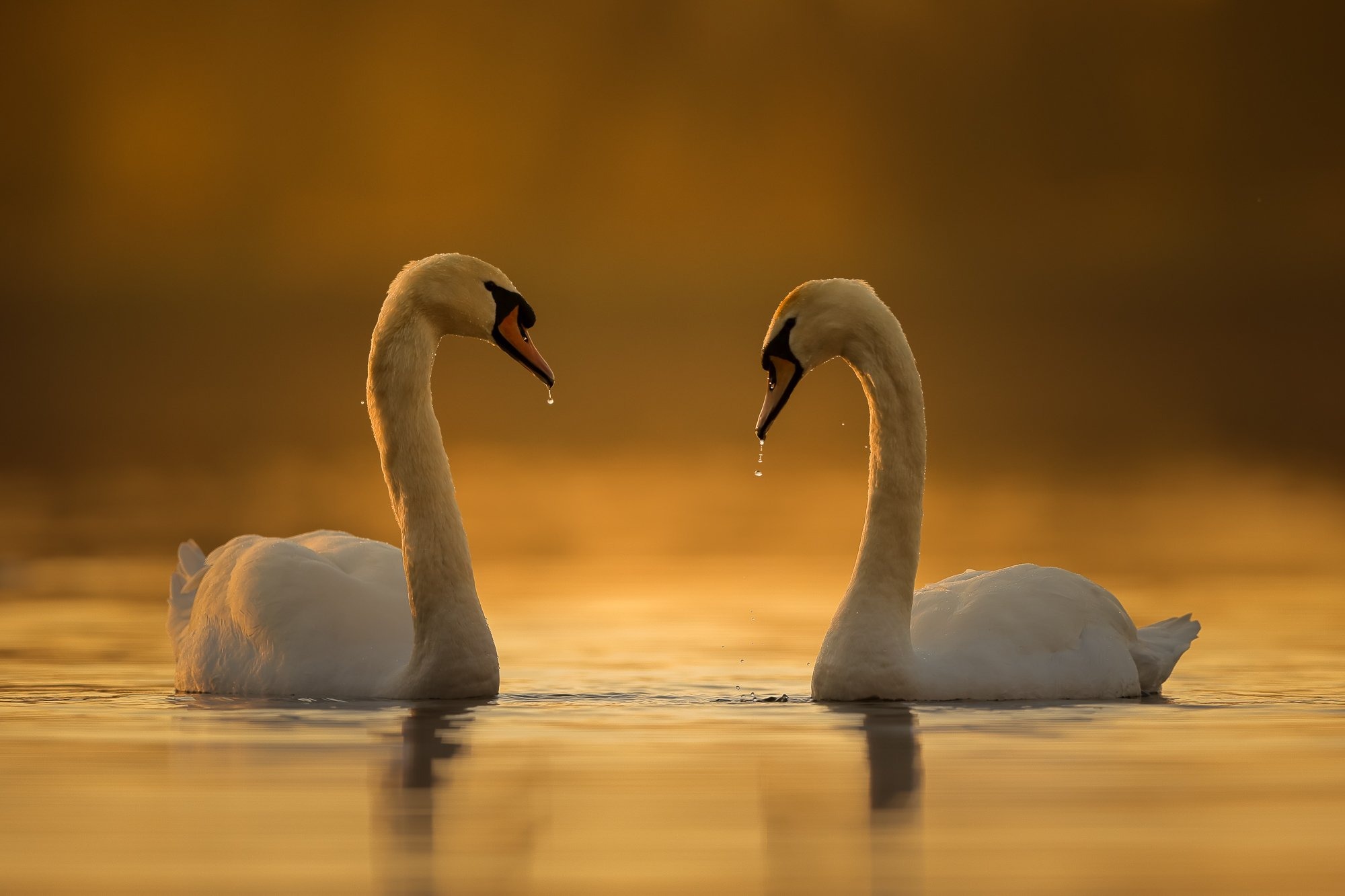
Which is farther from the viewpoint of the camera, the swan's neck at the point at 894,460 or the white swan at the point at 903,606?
the swan's neck at the point at 894,460

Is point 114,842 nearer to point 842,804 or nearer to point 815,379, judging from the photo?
point 842,804

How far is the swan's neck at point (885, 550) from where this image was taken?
12195 mm

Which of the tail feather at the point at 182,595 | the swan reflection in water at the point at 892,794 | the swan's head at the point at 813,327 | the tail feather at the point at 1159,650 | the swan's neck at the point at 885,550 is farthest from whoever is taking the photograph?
the tail feather at the point at 182,595

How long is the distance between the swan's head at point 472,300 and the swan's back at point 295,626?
147cm

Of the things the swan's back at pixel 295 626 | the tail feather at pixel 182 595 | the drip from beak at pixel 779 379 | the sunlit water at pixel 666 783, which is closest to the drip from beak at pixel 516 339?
the drip from beak at pixel 779 379

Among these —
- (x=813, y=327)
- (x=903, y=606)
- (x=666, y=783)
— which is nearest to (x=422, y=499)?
(x=813, y=327)

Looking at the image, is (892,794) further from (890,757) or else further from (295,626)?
(295,626)

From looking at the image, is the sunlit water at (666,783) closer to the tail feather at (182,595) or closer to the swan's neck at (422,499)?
the tail feather at (182,595)

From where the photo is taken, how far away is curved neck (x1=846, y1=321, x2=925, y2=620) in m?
12.7

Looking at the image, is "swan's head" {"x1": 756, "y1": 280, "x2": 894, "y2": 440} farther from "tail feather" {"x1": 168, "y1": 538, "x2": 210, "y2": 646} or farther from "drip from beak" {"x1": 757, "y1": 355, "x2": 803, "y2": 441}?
"tail feather" {"x1": 168, "y1": 538, "x2": 210, "y2": 646}

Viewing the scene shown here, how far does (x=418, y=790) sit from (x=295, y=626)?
3813 millimetres

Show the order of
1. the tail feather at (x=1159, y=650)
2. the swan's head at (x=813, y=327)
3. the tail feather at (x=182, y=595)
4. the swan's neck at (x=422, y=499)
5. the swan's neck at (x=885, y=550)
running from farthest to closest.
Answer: the tail feather at (x=182, y=595), the tail feather at (x=1159, y=650), the swan's head at (x=813, y=327), the swan's neck at (x=422, y=499), the swan's neck at (x=885, y=550)

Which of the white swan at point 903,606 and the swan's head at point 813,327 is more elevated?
the swan's head at point 813,327

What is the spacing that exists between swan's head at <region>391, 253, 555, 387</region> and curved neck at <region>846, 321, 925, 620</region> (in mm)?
1582
